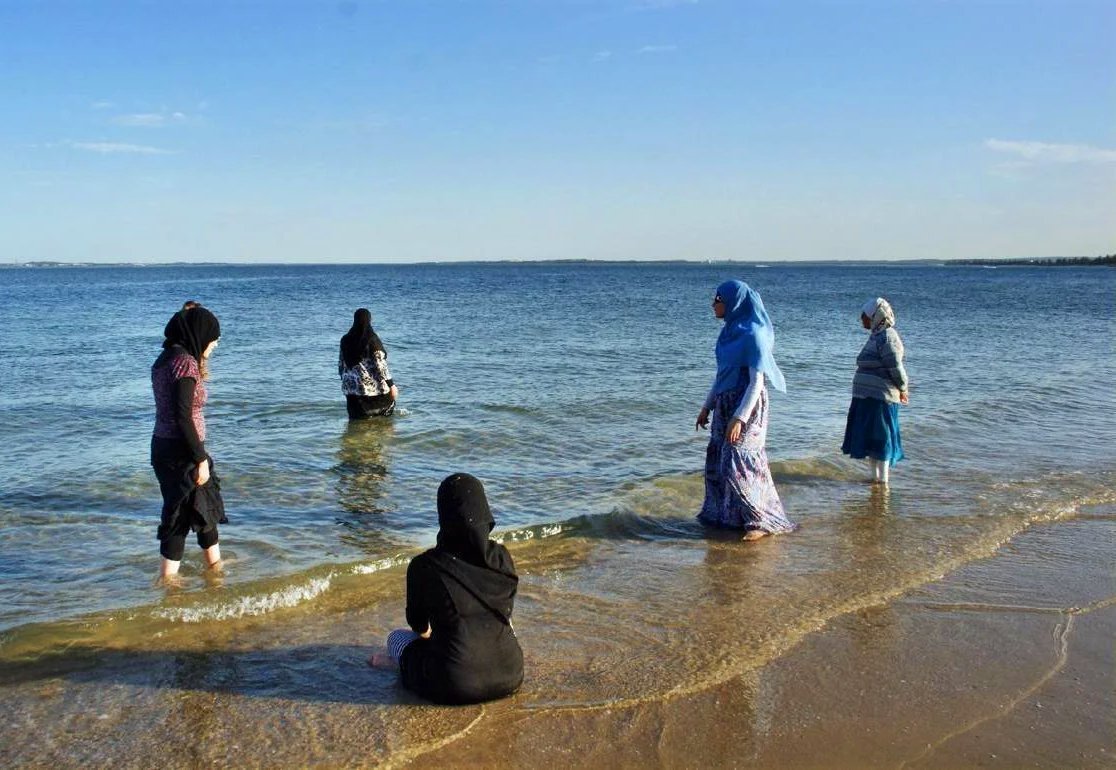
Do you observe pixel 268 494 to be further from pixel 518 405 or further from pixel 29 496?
pixel 518 405

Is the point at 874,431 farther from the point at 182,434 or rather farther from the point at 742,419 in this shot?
the point at 182,434

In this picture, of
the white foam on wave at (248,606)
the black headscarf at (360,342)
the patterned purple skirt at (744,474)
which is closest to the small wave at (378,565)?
the white foam on wave at (248,606)

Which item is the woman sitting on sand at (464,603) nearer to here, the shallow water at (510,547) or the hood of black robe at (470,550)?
the hood of black robe at (470,550)

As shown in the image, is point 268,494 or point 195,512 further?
point 268,494

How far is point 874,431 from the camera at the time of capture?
331 inches

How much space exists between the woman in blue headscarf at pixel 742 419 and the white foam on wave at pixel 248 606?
9.88 feet

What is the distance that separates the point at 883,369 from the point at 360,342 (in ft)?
20.1

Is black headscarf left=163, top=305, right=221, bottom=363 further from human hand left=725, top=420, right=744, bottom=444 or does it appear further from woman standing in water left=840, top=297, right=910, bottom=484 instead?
woman standing in water left=840, top=297, right=910, bottom=484

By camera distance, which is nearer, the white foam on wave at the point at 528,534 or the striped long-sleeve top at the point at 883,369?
the white foam on wave at the point at 528,534

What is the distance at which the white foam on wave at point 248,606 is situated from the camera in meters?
5.24

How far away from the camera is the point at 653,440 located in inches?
441

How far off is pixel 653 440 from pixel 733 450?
14.2 feet

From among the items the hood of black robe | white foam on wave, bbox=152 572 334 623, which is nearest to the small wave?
white foam on wave, bbox=152 572 334 623

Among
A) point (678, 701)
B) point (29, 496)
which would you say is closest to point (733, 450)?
point (678, 701)
